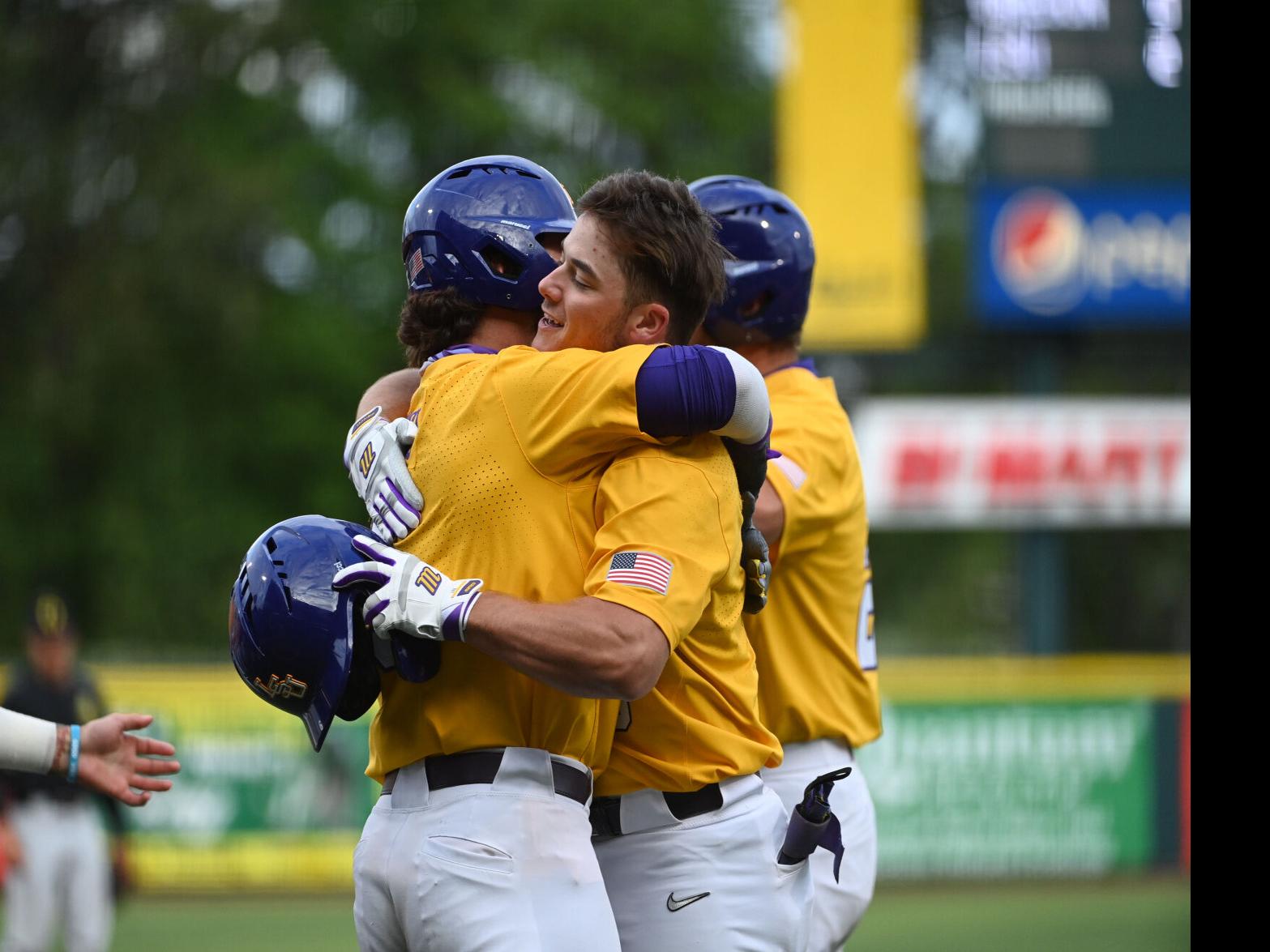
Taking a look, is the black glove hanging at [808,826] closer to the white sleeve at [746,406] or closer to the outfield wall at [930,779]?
the white sleeve at [746,406]

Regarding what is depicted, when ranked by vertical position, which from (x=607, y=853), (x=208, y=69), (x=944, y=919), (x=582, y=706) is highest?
(x=208, y=69)

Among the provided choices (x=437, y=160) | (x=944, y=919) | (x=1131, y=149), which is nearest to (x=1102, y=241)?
(x=1131, y=149)

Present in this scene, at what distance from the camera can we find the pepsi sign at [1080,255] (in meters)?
17.6

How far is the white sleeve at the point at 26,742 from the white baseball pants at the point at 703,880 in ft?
4.24

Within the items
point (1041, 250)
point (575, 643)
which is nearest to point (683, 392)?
point (575, 643)

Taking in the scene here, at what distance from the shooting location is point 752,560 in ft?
12.0

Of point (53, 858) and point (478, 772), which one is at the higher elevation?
point (478, 772)

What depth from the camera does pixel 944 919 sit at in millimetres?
12547

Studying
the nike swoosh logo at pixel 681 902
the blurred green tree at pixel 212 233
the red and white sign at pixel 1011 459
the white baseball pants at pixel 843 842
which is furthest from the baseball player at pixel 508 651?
the blurred green tree at pixel 212 233

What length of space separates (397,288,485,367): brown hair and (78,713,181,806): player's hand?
1.08m

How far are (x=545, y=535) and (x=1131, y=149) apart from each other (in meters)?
15.5

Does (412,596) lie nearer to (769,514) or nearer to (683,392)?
(683,392)

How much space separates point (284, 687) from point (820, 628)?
169 cm
